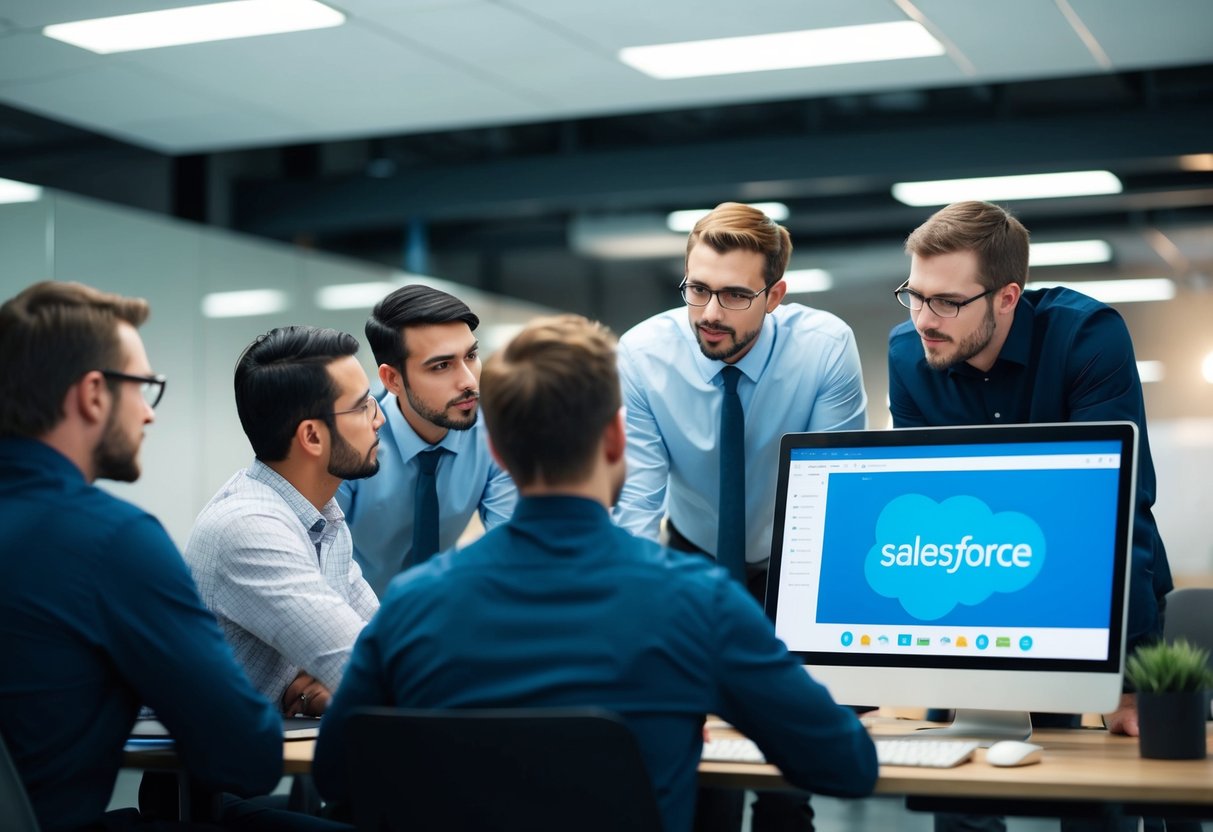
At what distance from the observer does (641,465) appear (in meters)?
2.76

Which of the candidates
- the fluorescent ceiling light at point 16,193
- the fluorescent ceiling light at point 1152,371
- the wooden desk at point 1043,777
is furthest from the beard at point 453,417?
the fluorescent ceiling light at point 1152,371

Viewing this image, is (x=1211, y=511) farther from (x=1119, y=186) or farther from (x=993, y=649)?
(x=993, y=649)

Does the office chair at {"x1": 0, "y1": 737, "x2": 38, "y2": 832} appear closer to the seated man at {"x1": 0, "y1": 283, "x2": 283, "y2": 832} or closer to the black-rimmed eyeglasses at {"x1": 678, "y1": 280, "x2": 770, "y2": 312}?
the seated man at {"x1": 0, "y1": 283, "x2": 283, "y2": 832}

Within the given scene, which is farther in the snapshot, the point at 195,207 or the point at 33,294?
the point at 195,207

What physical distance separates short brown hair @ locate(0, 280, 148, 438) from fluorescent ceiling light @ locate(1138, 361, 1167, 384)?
573 centimetres

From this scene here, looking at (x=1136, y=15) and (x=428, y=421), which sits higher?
(x=1136, y=15)

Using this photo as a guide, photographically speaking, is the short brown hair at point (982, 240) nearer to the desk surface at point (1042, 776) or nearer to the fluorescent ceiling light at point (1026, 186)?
the desk surface at point (1042, 776)

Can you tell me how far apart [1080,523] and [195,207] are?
5.54m

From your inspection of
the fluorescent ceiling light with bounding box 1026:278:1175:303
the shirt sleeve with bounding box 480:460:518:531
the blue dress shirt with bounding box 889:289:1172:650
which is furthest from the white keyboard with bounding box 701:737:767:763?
the fluorescent ceiling light with bounding box 1026:278:1175:303

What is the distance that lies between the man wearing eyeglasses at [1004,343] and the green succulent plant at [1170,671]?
489 mm

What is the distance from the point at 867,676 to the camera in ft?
6.46

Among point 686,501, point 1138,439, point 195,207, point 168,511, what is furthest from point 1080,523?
point 195,207

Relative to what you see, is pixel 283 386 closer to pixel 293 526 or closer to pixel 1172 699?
pixel 293 526

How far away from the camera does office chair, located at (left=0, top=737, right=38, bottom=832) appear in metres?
1.49
